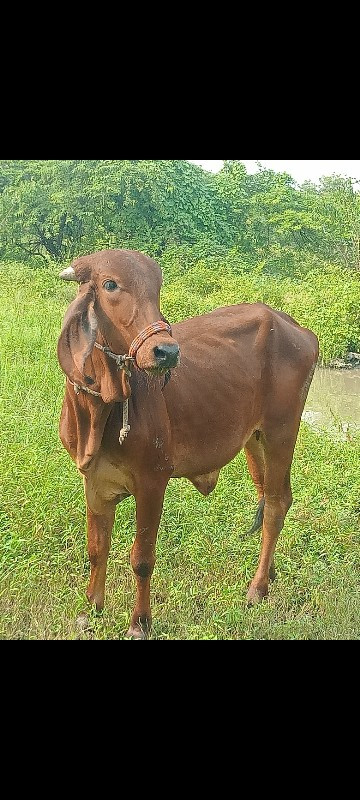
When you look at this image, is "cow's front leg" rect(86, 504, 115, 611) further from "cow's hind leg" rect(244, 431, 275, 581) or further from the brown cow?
"cow's hind leg" rect(244, 431, 275, 581)

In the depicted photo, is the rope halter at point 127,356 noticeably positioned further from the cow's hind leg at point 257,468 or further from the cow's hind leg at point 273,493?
the cow's hind leg at point 257,468

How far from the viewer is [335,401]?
27.0 feet

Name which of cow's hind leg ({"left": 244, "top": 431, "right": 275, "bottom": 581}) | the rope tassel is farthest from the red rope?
cow's hind leg ({"left": 244, "top": 431, "right": 275, "bottom": 581})

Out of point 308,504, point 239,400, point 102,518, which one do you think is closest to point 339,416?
point 308,504

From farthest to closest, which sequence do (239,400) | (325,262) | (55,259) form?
(325,262), (55,259), (239,400)

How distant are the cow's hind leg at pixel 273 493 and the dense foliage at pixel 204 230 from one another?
468 cm

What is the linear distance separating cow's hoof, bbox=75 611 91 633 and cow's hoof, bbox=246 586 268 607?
890 millimetres

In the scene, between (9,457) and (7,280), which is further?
(7,280)

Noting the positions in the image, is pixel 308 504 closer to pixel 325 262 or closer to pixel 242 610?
pixel 242 610

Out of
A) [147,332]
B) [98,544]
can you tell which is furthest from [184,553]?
[147,332]

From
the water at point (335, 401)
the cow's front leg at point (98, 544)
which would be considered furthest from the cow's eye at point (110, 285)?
the water at point (335, 401)

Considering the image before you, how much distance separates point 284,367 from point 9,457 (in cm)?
177

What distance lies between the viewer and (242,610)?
3955 millimetres

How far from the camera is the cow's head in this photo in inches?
115
